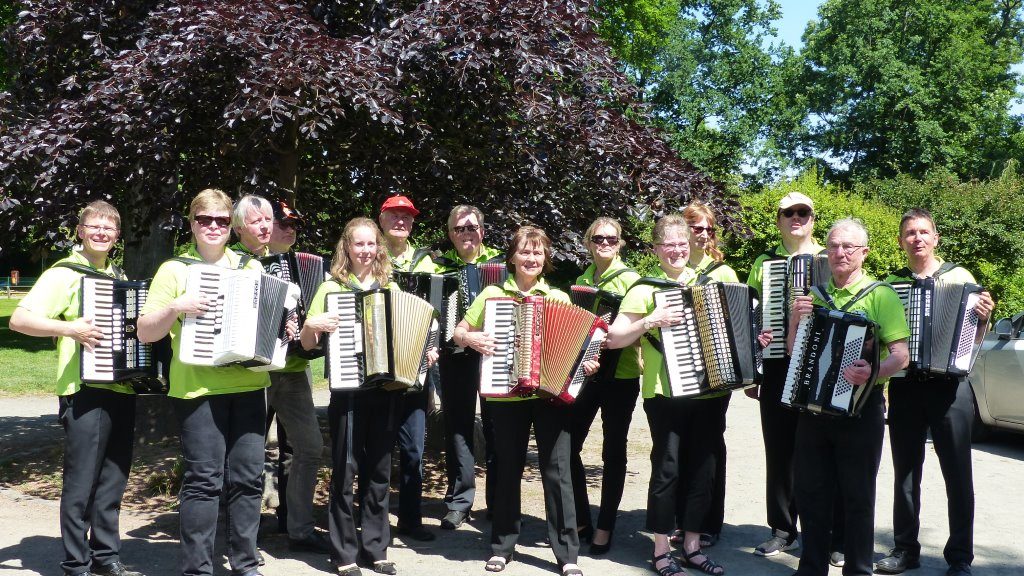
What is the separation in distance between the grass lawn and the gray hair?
969 centimetres

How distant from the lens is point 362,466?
526 cm

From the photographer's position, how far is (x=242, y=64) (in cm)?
575

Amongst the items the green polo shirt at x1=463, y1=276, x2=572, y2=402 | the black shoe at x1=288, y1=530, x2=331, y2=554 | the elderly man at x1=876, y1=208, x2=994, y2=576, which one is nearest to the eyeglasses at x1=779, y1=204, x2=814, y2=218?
the elderly man at x1=876, y1=208, x2=994, y2=576

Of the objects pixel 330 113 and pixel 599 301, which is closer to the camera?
pixel 599 301

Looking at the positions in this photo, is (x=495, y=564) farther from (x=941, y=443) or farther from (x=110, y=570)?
(x=941, y=443)

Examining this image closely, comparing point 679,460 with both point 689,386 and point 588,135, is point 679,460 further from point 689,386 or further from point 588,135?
point 588,135

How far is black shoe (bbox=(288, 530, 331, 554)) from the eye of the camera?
5492 mm

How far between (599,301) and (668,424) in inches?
33.8

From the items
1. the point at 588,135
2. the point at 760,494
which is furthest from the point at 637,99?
the point at 760,494

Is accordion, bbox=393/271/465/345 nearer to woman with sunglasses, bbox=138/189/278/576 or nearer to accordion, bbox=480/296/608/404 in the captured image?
accordion, bbox=480/296/608/404

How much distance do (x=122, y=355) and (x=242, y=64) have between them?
214 cm

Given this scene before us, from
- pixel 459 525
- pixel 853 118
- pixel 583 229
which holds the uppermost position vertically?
pixel 853 118

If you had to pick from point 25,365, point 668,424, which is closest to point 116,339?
point 668,424

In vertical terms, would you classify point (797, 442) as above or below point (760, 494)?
above
